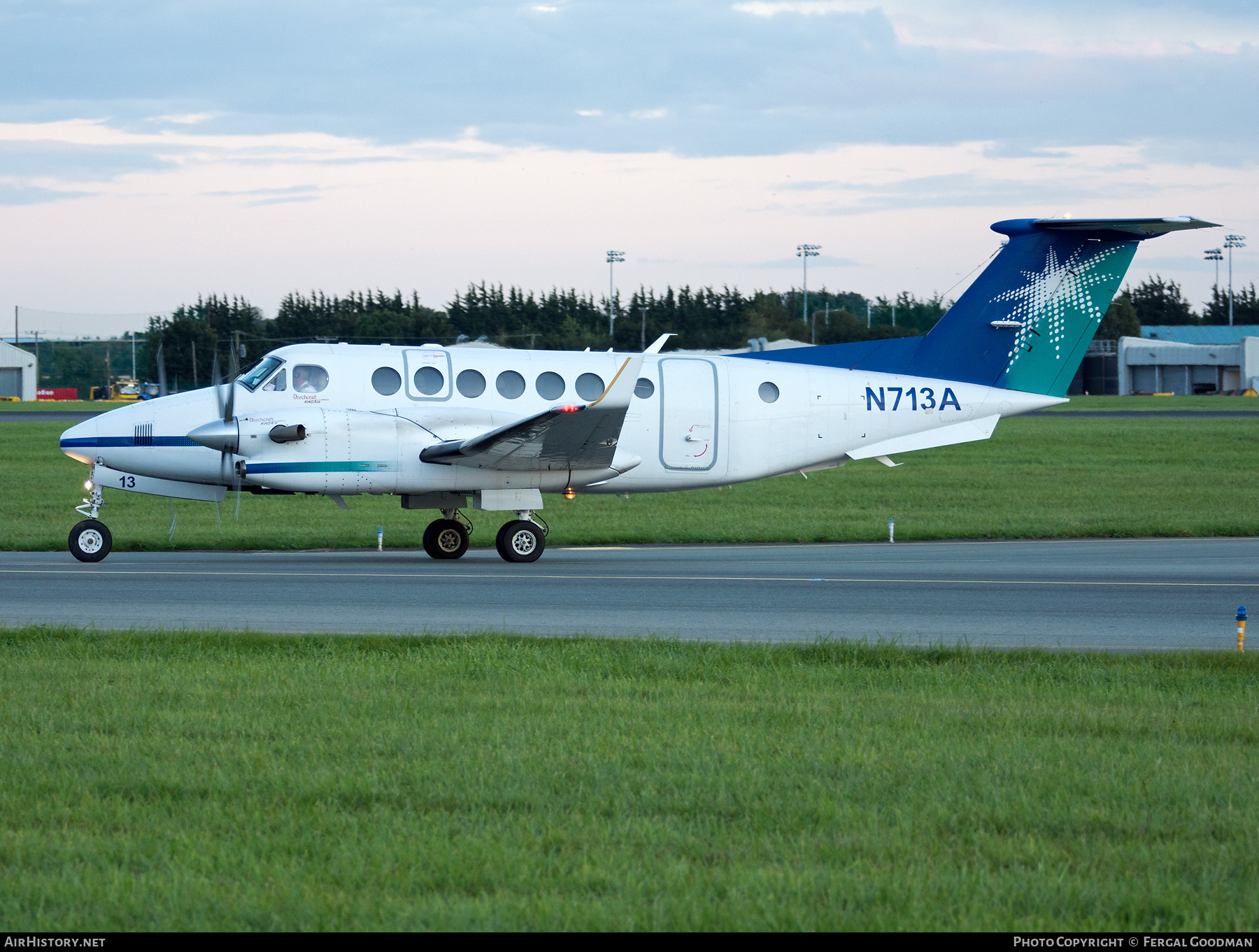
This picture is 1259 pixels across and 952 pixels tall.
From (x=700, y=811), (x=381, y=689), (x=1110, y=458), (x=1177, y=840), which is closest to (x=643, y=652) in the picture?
(x=381, y=689)

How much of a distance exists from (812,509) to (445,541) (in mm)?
11446

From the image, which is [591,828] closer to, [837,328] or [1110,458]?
[1110,458]

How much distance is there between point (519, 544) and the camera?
59.8 feet

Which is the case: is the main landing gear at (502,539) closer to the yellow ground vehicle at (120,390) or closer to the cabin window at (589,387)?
the cabin window at (589,387)

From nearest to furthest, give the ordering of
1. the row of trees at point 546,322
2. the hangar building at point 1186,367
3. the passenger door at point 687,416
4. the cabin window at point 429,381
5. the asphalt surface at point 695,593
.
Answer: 1. the asphalt surface at point 695,593
2. the cabin window at point 429,381
3. the passenger door at point 687,416
4. the row of trees at point 546,322
5. the hangar building at point 1186,367

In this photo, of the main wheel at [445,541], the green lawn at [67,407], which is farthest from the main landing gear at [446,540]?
the green lawn at [67,407]

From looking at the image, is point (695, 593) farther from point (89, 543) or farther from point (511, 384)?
point (89, 543)

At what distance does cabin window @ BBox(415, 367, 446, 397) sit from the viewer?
18188mm

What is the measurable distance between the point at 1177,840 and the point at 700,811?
2.13m

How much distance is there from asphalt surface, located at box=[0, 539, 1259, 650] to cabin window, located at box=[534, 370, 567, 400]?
2.48m

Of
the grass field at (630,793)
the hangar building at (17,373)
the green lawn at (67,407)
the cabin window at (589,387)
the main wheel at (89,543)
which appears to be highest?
the hangar building at (17,373)

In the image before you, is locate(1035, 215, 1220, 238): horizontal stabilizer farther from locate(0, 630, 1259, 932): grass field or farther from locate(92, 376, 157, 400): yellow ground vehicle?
locate(92, 376, 157, 400): yellow ground vehicle

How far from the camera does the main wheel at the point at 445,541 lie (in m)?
Answer: 19.0

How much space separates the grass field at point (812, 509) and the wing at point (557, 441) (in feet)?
13.0
